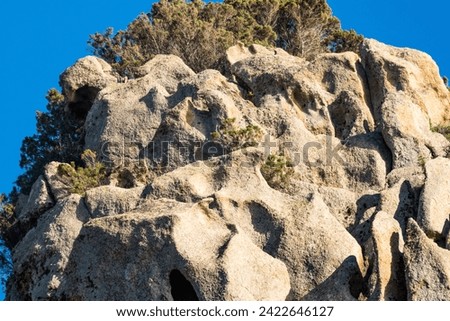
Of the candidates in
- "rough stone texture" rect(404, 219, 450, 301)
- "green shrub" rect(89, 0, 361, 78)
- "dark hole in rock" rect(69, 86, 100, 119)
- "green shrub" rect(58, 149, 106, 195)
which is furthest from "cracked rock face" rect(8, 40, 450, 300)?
"green shrub" rect(89, 0, 361, 78)

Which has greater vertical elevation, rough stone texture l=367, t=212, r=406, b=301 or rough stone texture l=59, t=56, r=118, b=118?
rough stone texture l=59, t=56, r=118, b=118

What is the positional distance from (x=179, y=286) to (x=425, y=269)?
6057 millimetres

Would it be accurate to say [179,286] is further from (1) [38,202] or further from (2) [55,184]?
(2) [55,184]

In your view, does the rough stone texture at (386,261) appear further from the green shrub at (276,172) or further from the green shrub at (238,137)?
the green shrub at (238,137)

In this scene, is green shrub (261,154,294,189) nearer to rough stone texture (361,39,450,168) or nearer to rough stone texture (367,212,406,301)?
rough stone texture (361,39,450,168)

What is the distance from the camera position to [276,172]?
3941 centimetres

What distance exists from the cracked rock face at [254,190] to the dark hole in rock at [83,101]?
6.6 inches

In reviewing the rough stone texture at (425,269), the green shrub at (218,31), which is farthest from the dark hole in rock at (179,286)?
the green shrub at (218,31)

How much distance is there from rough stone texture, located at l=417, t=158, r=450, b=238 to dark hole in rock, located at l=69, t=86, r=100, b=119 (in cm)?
1525

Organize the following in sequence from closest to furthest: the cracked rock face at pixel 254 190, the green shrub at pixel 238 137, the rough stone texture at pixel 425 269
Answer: the rough stone texture at pixel 425 269 → the cracked rock face at pixel 254 190 → the green shrub at pixel 238 137

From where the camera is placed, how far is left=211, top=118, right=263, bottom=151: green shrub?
41.2 m

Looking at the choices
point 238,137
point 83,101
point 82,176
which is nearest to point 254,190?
point 238,137

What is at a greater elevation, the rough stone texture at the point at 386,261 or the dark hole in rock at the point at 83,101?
the dark hole in rock at the point at 83,101

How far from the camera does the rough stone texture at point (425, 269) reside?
32.6 m
